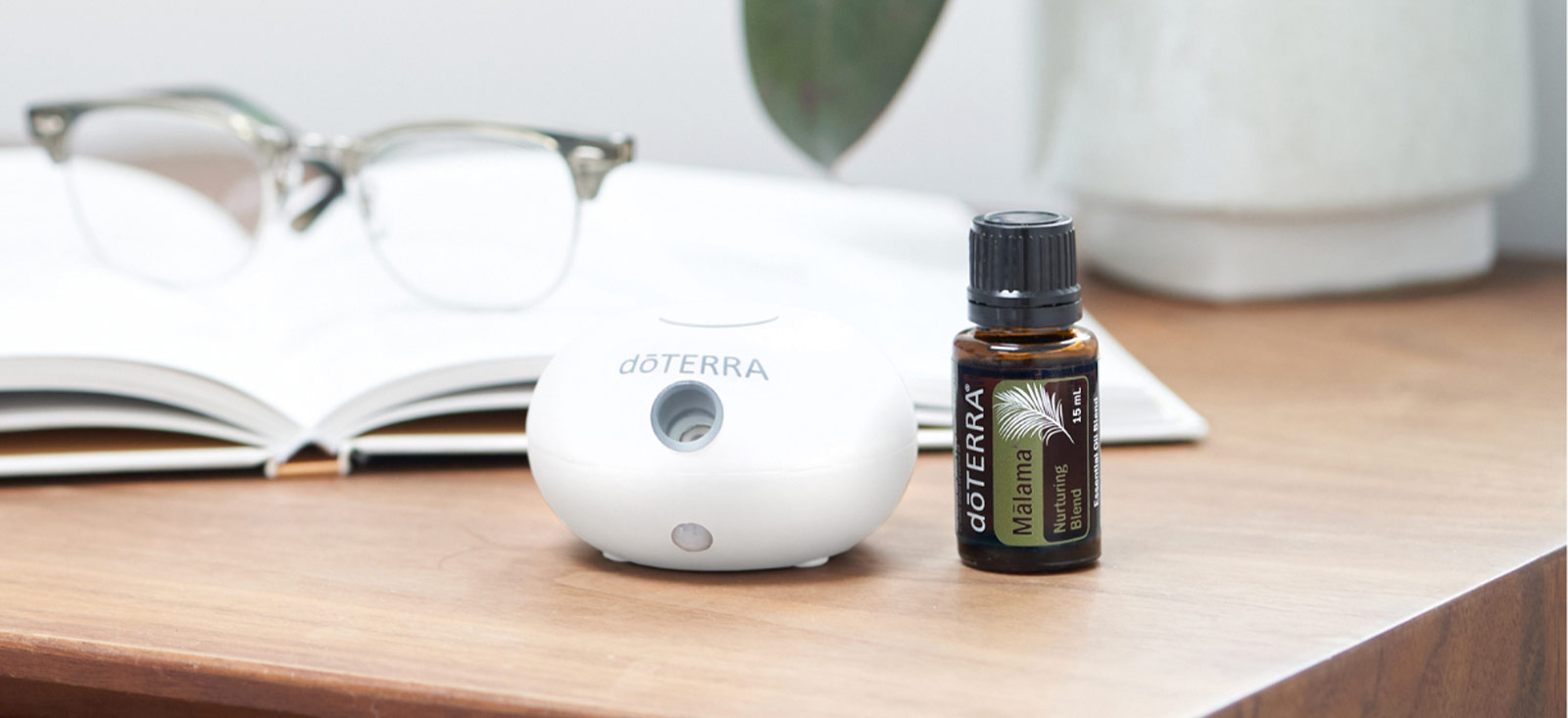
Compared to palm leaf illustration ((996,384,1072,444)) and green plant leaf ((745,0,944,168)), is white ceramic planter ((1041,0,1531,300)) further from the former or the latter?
palm leaf illustration ((996,384,1072,444))

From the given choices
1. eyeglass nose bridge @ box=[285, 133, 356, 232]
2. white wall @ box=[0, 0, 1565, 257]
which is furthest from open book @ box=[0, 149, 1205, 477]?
white wall @ box=[0, 0, 1565, 257]

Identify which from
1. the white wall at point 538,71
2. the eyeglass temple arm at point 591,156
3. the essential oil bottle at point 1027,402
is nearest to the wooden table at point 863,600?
the essential oil bottle at point 1027,402

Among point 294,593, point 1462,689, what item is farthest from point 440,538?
point 1462,689

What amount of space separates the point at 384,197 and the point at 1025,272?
473 mm

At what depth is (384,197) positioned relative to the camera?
789 millimetres

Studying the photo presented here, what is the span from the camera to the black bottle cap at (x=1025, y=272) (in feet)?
1.36

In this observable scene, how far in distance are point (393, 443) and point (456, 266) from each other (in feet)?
0.59

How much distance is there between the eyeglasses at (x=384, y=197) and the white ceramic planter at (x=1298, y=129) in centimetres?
30

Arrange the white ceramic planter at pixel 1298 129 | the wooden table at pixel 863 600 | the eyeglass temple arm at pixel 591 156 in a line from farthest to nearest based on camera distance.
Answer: the white ceramic planter at pixel 1298 129 → the eyeglass temple arm at pixel 591 156 → the wooden table at pixel 863 600

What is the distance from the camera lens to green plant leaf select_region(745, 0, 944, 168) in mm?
709

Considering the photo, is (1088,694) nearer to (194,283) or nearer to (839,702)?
(839,702)

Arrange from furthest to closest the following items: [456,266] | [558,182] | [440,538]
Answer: [558,182], [456,266], [440,538]

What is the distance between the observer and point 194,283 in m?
0.78

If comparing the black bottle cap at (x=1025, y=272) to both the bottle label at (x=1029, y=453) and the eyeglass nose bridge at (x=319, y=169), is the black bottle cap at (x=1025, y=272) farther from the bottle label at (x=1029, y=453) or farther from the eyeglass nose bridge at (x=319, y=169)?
the eyeglass nose bridge at (x=319, y=169)
